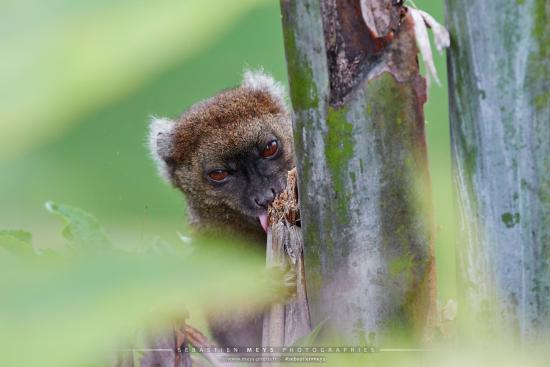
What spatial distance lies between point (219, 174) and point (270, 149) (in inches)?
11.6

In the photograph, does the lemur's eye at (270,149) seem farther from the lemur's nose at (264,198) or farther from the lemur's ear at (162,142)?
the lemur's ear at (162,142)

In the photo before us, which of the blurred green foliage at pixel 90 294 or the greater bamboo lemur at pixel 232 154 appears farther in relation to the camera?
the greater bamboo lemur at pixel 232 154

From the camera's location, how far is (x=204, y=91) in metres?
3.60

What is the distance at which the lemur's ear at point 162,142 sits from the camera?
3537 millimetres

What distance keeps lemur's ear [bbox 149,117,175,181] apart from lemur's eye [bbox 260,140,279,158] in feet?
1.85

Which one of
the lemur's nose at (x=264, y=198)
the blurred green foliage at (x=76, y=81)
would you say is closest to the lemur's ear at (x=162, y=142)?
the lemur's nose at (x=264, y=198)

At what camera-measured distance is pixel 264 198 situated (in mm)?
3061

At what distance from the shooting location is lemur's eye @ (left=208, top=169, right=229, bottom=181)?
332 centimetres

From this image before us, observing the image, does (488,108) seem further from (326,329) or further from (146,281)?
(146,281)

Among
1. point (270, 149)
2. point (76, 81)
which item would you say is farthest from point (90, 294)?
point (270, 149)

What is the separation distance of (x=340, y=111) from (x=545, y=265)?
45cm

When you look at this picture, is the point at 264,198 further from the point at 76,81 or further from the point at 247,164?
the point at 76,81

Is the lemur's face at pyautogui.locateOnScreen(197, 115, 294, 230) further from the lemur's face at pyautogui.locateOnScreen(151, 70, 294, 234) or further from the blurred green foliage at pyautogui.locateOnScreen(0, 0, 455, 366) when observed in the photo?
the blurred green foliage at pyautogui.locateOnScreen(0, 0, 455, 366)

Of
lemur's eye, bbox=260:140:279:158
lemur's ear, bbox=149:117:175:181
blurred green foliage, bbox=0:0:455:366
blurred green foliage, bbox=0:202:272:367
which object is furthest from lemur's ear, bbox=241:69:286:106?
blurred green foliage, bbox=0:202:272:367
